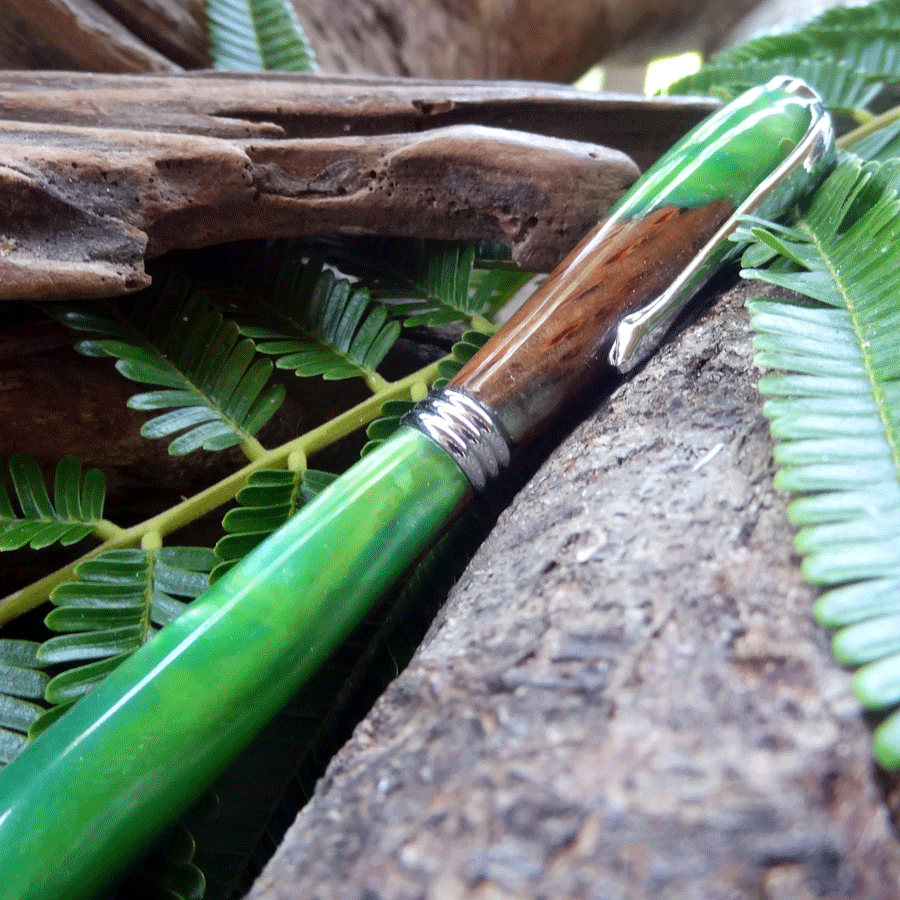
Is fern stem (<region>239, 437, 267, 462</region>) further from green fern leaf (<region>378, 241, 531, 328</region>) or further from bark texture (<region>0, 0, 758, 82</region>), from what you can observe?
bark texture (<region>0, 0, 758, 82</region>)

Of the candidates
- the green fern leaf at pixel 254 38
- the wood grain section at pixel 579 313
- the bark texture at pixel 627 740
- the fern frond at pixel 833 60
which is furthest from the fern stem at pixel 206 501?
the green fern leaf at pixel 254 38

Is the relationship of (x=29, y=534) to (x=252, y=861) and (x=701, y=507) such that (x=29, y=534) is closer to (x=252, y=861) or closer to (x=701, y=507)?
(x=252, y=861)

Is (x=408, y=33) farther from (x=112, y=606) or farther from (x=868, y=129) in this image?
(x=112, y=606)

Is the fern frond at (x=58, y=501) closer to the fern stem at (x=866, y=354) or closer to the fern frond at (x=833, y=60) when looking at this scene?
the fern stem at (x=866, y=354)

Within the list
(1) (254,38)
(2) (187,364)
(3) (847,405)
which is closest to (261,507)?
(2) (187,364)

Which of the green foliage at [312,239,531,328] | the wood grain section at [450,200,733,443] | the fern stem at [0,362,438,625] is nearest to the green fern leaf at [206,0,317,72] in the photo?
the green foliage at [312,239,531,328]
